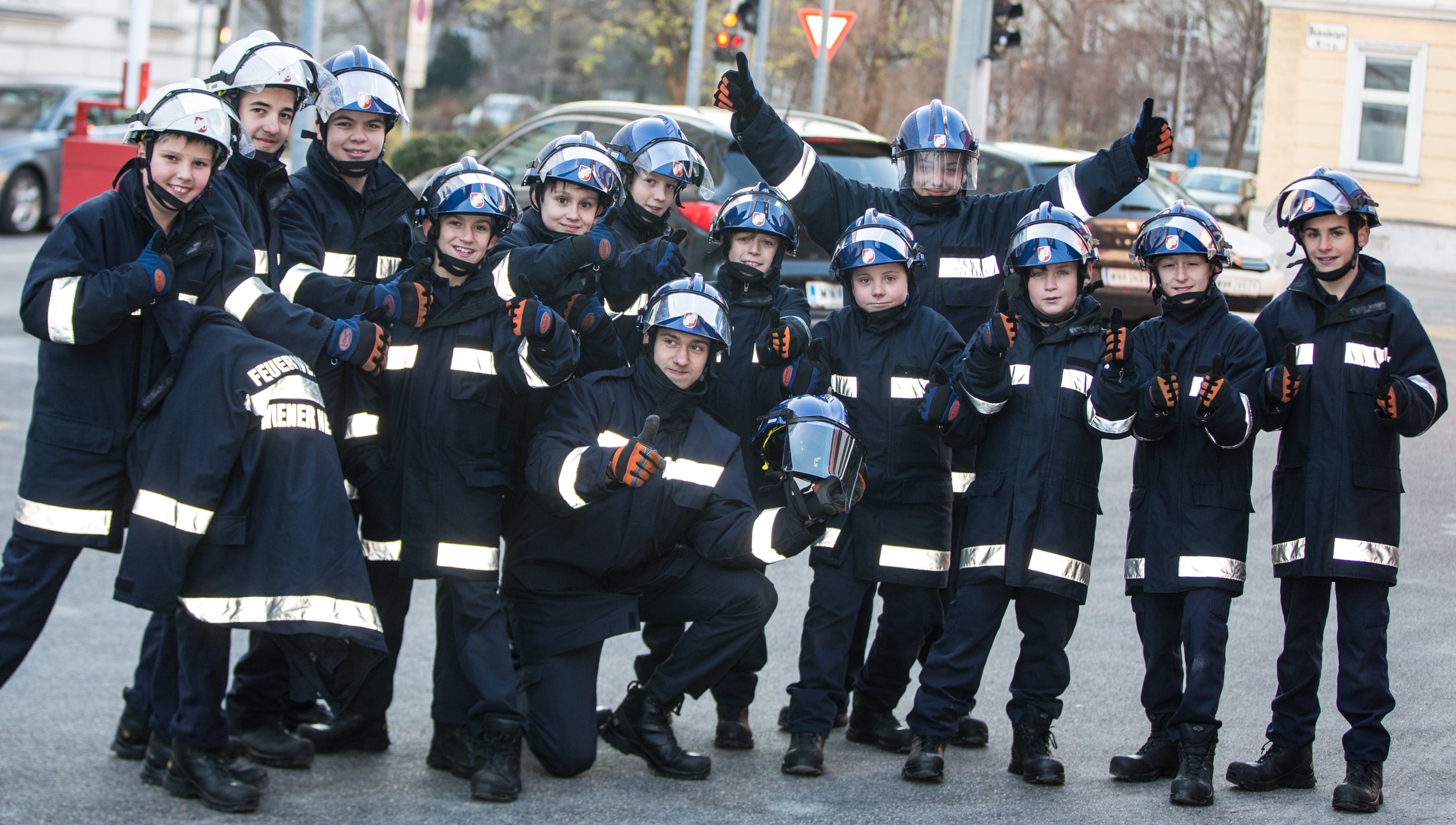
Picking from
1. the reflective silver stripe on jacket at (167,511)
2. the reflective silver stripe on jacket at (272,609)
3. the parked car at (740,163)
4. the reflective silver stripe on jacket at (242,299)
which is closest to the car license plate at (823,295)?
the parked car at (740,163)

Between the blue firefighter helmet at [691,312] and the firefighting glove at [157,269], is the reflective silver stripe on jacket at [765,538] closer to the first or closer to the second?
the blue firefighter helmet at [691,312]

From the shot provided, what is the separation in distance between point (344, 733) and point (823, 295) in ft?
16.5

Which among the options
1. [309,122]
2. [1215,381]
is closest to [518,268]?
[1215,381]

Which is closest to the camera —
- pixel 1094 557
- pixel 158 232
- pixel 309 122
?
pixel 158 232

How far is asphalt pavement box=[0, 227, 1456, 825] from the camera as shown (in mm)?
4789

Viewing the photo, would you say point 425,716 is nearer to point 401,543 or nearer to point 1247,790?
point 401,543

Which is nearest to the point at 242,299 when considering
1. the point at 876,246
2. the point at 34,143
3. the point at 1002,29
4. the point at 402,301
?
the point at 402,301

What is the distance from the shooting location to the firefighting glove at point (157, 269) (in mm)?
4426

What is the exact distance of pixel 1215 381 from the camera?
15.6 feet

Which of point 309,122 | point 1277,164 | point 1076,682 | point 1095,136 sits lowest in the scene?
point 1076,682

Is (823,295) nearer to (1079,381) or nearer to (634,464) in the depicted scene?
(1079,381)

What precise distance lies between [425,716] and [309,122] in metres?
6.00

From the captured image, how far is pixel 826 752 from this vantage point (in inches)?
219

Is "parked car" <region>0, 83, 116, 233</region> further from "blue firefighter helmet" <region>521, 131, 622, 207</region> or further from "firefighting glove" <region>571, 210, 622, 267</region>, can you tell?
"firefighting glove" <region>571, 210, 622, 267</region>
